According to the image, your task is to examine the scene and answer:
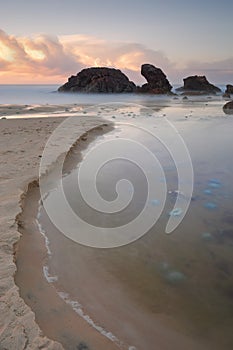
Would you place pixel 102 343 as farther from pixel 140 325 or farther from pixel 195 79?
pixel 195 79

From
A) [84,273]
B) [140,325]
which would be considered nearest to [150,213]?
[84,273]

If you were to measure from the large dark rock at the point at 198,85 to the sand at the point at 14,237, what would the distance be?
6119cm

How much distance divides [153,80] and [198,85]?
39.9 ft

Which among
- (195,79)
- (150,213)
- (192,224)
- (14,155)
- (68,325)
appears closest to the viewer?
(68,325)

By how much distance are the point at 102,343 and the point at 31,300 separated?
86cm

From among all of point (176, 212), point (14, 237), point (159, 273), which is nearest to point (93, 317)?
point (159, 273)

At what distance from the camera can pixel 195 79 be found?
6869 centimetres

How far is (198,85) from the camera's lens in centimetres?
6756

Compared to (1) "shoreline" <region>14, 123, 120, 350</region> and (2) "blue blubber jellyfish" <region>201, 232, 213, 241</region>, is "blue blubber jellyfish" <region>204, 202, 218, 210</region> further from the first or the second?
(1) "shoreline" <region>14, 123, 120, 350</region>

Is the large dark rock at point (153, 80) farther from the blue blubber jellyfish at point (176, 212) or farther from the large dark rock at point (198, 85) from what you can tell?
the blue blubber jellyfish at point (176, 212)

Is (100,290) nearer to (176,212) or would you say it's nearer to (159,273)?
(159,273)

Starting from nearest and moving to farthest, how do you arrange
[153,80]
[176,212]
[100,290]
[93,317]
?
[93,317]
[100,290]
[176,212]
[153,80]

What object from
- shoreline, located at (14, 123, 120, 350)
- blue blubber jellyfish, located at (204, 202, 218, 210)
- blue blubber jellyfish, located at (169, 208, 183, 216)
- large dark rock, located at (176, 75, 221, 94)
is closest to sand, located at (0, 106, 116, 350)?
shoreline, located at (14, 123, 120, 350)

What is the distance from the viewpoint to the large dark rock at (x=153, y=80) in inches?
2398
